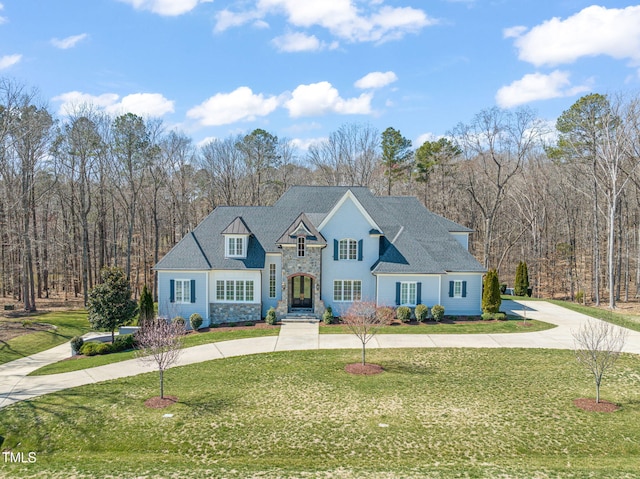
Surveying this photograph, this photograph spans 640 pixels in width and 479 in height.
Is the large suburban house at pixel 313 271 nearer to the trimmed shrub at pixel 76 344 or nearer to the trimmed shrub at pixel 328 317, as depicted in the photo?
the trimmed shrub at pixel 328 317

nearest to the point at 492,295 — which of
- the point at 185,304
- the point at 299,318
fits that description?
the point at 299,318

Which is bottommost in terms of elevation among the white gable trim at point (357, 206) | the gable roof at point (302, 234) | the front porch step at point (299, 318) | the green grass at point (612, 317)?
the green grass at point (612, 317)

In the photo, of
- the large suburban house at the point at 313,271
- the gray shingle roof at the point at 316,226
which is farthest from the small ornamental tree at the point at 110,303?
the gray shingle roof at the point at 316,226

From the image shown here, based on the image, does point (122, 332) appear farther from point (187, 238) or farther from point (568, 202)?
point (568, 202)

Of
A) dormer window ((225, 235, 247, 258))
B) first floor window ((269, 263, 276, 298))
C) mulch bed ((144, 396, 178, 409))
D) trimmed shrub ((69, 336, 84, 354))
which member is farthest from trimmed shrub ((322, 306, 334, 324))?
trimmed shrub ((69, 336, 84, 354))

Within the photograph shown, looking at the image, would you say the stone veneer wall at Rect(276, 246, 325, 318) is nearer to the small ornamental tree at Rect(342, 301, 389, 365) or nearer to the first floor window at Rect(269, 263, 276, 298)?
the first floor window at Rect(269, 263, 276, 298)

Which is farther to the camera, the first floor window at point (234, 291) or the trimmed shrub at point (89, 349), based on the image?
the first floor window at point (234, 291)

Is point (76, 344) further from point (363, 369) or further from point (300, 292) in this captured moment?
point (363, 369)
